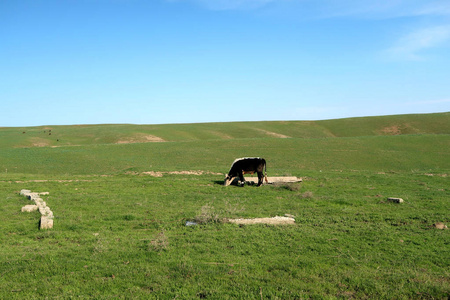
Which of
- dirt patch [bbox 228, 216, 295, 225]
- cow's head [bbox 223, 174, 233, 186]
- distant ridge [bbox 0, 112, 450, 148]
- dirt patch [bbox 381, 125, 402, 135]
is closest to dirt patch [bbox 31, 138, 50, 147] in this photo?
distant ridge [bbox 0, 112, 450, 148]

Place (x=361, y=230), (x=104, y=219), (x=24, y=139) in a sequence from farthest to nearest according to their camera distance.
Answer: (x=24, y=139), (x=104, y=219), (x=361, y=230)

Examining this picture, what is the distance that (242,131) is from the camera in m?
89.1

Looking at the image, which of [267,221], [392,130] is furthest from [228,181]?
[392,130]

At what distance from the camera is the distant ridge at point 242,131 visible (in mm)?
70062

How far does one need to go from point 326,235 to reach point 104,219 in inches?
303

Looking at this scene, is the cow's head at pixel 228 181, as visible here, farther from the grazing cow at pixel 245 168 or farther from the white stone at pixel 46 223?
the white stone at pixel 46 223

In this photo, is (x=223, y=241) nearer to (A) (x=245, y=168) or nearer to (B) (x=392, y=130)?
(A) (x=245, y=168)

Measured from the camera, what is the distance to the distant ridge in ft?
230

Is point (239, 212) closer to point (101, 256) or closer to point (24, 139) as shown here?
point (101, 256)

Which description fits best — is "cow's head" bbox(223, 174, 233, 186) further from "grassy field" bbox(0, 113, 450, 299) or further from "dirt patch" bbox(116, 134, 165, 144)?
"dirt patch" bbox(116, 134, 165, 144)

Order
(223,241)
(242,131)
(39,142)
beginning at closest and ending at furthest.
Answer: (223,241)
(39,142)
(242,131)

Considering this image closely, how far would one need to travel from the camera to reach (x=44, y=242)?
926 cm

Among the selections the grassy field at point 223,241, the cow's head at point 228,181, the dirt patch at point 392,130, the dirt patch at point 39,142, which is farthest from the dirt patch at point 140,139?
the dirt patch at point 392,130

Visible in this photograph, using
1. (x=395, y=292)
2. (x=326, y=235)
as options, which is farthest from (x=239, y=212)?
(x=395, y=292)
